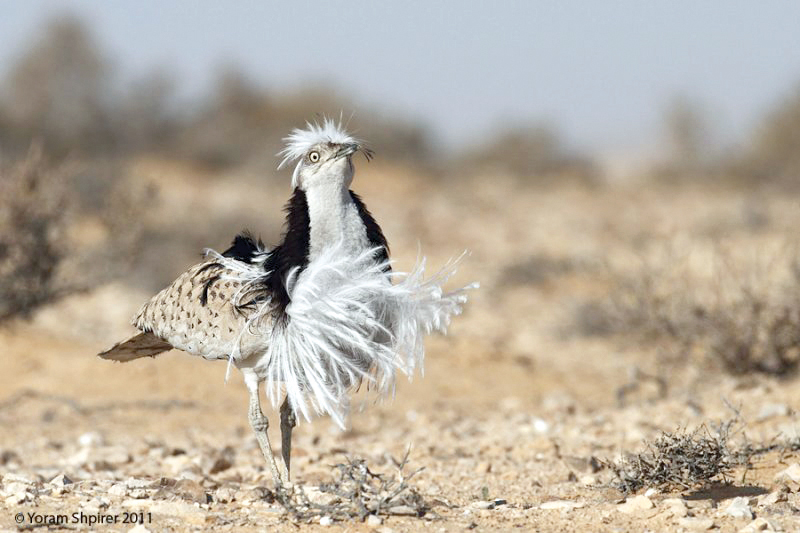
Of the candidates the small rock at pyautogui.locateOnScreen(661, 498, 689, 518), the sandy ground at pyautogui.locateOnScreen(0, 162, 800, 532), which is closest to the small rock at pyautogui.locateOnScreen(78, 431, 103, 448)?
the sandy ground at pyautogui.locateOnScreen(0, 162, 800, 532)

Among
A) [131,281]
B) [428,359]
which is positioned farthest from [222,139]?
[428,359]

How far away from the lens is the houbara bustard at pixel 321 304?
388cm

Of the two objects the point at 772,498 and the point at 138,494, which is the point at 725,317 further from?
the point at 138,494

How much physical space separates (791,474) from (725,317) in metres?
2.88

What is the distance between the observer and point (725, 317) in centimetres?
716

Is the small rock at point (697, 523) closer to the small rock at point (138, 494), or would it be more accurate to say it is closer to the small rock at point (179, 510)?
the small rock at point (179, 510)

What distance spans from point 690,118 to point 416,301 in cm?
2761

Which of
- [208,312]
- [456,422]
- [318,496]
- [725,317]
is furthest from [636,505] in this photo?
[725,317]

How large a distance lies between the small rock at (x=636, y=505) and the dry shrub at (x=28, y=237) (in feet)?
16.4

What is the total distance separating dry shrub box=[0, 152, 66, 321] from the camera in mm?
7359

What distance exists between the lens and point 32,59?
22.8m

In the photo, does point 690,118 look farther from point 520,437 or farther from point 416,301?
point 416,301

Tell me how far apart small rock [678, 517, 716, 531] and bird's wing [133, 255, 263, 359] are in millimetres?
1644

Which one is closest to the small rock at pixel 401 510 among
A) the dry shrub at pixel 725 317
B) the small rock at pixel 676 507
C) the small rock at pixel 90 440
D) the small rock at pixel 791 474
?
the small rock at pixel 676 507
